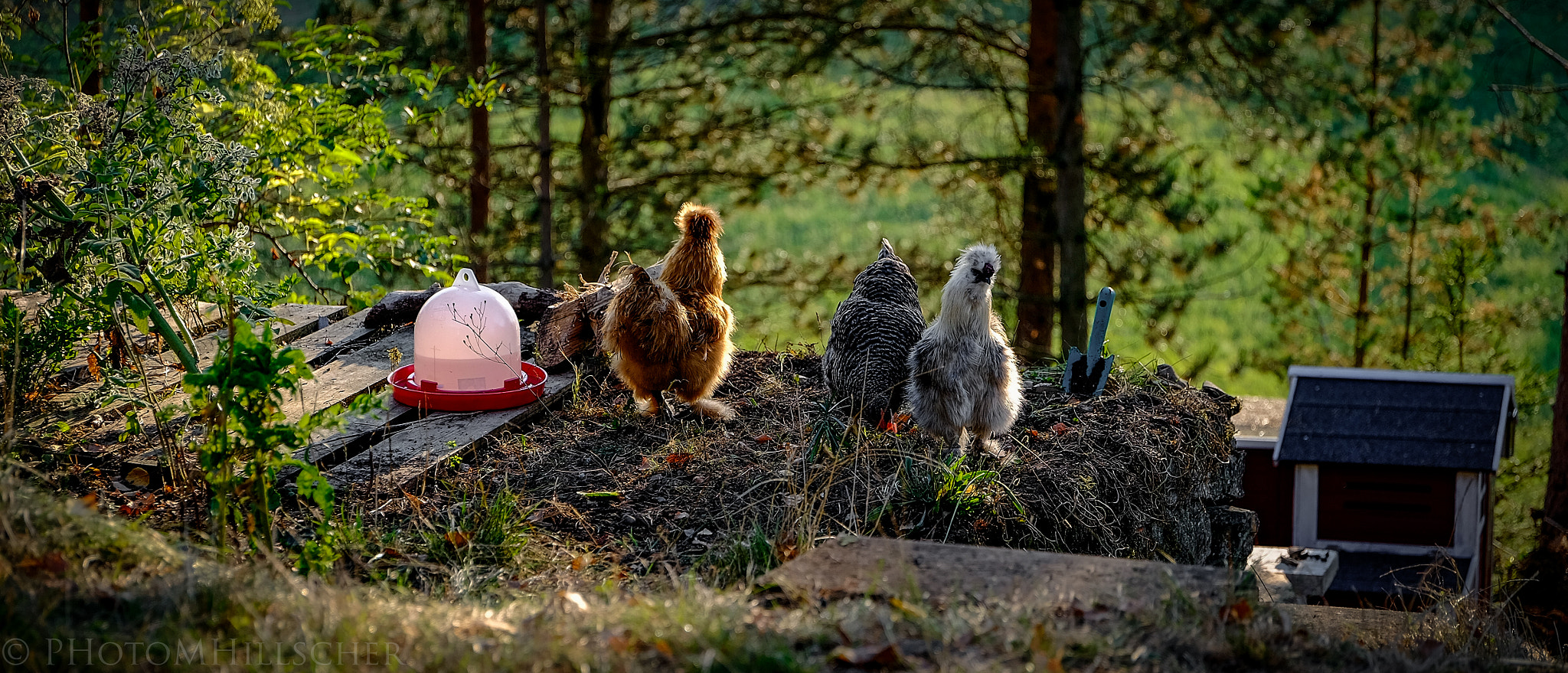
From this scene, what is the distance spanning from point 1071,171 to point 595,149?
481 centimetres

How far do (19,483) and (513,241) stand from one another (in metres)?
7.42

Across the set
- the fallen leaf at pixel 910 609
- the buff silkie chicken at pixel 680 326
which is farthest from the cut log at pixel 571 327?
the fallen leaf at pixel 910 609

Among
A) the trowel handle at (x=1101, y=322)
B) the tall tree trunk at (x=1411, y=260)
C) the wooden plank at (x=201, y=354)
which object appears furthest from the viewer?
the tall tree trunk at (x=1411, y=260)

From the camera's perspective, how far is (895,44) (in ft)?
37.4

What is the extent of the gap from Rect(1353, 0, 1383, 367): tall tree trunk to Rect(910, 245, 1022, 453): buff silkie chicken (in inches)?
346

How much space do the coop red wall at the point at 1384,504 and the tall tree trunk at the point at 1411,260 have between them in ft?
16.0

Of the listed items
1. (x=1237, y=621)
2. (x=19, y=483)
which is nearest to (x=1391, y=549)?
(x=1237, y=621)

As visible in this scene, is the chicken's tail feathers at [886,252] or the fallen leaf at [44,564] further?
the chicken's tail feathers at [886,252]

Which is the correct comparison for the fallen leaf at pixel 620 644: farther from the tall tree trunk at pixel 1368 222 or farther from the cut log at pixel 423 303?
the tall tree trunk at pixel 1368 222

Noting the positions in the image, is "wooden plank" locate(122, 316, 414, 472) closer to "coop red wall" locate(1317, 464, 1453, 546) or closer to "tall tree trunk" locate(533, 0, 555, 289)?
"tall tree trunk" locate(533, 0, 555, 289)

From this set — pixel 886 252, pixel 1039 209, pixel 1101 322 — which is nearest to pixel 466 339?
pixel 886 252

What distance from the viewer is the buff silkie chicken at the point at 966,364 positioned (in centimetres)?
454

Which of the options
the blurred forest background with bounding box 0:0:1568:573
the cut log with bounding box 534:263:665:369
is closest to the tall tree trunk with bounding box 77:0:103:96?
the blurred forest background with bounding box 0:0:1568:573

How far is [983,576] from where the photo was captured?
3.29 m
